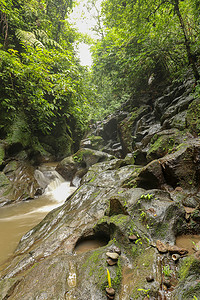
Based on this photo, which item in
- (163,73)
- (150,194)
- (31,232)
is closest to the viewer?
(150,194)

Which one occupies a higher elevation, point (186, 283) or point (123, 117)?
point (123, 117)

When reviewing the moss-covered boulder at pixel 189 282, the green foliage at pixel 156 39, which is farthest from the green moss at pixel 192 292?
the green foliage at pixel 156 39

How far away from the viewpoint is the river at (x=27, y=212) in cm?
372

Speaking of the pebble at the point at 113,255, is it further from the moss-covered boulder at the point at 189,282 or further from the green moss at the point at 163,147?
the green moss at the point at 163,147

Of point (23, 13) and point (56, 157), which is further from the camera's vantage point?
point (56, 157)

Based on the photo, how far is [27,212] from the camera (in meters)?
5.53

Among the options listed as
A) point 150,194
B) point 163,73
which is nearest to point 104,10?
point 163,73

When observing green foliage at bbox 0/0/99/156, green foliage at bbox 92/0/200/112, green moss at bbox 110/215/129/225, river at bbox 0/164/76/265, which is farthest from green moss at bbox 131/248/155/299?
green foliage at bbox 0/0/99/156

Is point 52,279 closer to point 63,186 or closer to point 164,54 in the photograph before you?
point 63,186

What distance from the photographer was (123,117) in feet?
36.0

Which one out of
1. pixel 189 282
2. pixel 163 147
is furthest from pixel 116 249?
pixel 163 147

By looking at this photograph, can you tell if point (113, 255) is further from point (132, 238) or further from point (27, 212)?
point (27, 212)

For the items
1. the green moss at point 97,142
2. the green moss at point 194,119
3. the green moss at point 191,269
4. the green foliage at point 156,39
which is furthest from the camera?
the green moss at point 97,142

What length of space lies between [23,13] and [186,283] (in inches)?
593
